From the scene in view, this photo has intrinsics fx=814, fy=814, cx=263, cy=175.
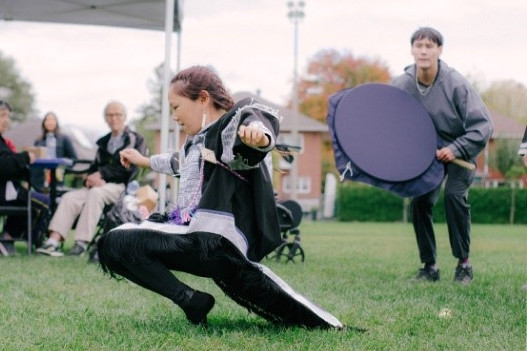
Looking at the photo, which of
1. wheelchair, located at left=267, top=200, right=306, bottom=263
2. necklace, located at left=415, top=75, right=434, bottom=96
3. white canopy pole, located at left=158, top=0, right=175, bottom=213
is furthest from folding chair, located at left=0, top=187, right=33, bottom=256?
necklace, located at left=415, top=75, right=434, bottom=96

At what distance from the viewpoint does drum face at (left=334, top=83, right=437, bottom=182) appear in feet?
19.2

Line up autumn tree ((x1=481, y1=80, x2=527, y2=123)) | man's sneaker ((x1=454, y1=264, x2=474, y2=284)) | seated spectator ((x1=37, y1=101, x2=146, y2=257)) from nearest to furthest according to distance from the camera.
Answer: man's sneaker ((x1=454, y1=264, x2=474, y2=284)) → seated spectator ((x1=37, y1=101, x2=146, y2=257)) → autumn tree ((x1=481, y1=80, x2=527, y2=123))

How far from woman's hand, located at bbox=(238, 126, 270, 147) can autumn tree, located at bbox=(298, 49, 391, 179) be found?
173 feet

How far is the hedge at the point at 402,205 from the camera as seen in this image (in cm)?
3161

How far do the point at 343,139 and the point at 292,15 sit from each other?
118 feet

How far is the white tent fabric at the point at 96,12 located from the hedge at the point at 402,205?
73.9ft

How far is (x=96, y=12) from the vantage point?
9.75 meters

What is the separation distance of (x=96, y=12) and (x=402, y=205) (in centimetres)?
2386

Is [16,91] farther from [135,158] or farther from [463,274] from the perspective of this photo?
[135,158]

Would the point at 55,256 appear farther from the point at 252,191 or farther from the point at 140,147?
the point at 252,191

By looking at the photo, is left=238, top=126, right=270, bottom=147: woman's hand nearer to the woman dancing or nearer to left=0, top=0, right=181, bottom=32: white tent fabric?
the woman dancing

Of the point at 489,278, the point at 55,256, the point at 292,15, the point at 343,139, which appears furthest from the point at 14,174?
the point at 292,15

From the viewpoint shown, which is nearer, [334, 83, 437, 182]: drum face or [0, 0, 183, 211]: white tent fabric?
[334, 83, 437, 182]: drum face

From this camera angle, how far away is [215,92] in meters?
3.85
